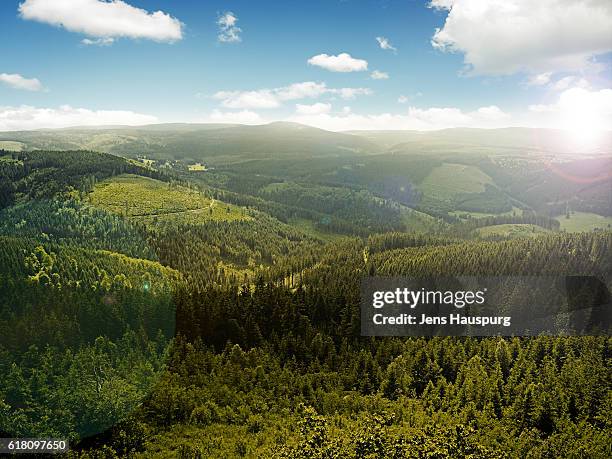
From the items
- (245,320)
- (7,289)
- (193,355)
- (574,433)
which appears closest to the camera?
(574,433)

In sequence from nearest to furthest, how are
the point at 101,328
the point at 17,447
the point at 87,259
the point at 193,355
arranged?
the point at 17,447, the point at 193,355, the point at 101,328, the point at 87,259

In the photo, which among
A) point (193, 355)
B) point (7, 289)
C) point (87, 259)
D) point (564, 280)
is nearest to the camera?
point (193, 355)

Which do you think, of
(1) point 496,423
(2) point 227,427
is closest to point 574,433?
(1) point 496,423

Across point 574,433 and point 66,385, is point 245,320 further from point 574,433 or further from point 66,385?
point 574,433

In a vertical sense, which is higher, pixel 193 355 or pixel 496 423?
pixel 193 355

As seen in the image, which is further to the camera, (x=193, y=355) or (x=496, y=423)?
(x=193, y=355)

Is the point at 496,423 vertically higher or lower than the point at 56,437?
lower

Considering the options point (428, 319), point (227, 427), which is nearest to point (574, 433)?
point (428, 319)

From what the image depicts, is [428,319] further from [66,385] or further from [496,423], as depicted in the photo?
[66,385]

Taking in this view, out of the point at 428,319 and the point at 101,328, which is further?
the point at 428,319
